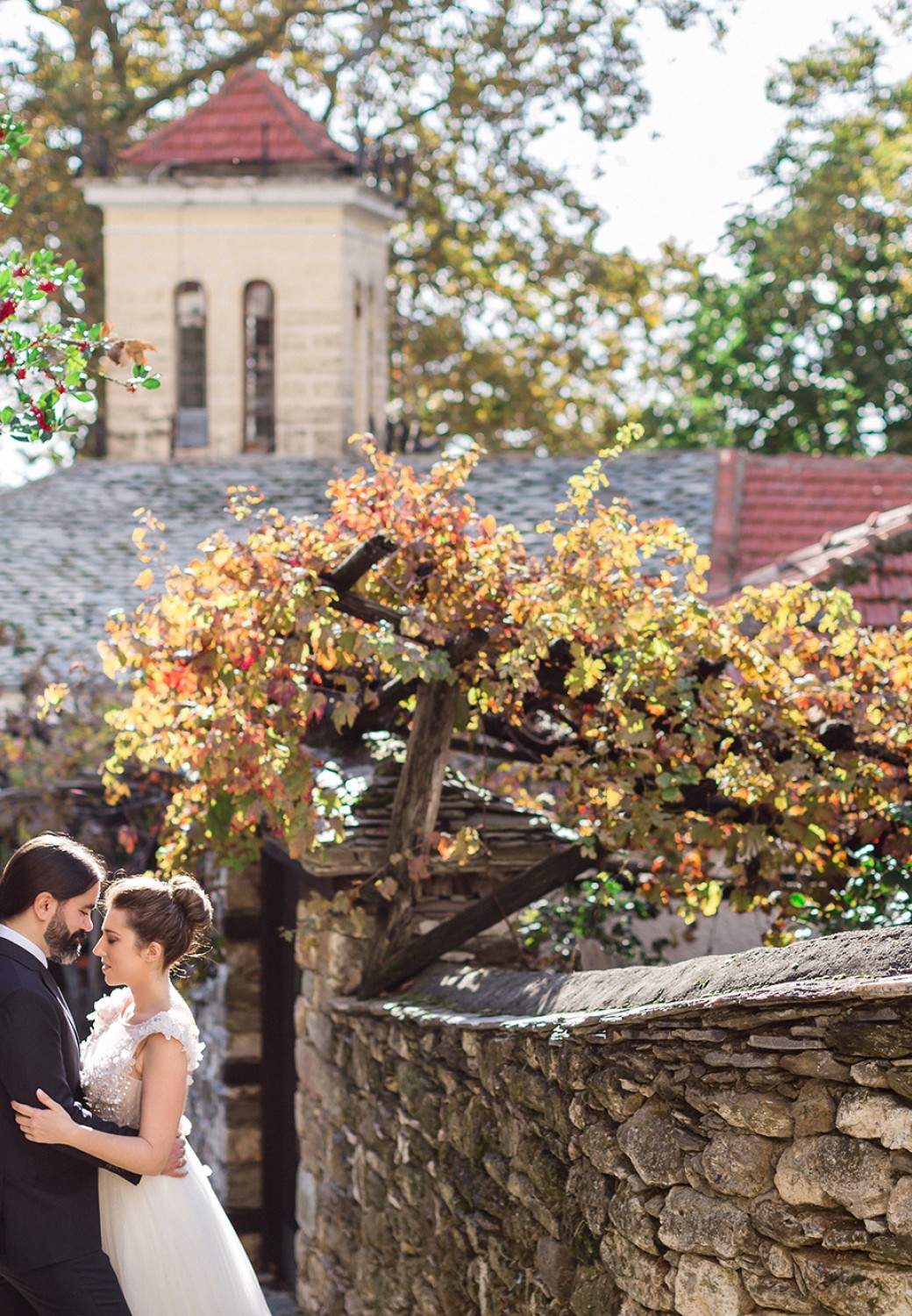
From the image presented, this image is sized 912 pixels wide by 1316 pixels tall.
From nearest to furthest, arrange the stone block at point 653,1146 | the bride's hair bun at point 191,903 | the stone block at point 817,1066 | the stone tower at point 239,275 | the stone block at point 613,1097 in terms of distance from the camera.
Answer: the stone block at point 817,1066 → the stone block at point 653,1146 → the stone block at point 613,1097 → the bride's hair bun at point 191,903 → the stone tower at point 239,275

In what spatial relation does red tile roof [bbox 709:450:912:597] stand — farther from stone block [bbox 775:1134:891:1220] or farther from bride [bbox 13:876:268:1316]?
stone block [bbox 775:1134:891:1220]

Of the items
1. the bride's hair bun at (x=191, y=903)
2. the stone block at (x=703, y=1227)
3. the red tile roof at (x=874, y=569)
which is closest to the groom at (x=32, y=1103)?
the bride's hair bun at (x=191, y=903)

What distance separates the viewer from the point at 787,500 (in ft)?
48.8

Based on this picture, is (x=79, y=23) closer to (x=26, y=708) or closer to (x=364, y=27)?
(x=364, y=27)

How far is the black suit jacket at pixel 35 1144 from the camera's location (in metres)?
3.40

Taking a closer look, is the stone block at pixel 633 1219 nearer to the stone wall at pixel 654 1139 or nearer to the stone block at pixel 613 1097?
the stone wall at pixel 654 1139

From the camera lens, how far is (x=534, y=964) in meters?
5.53

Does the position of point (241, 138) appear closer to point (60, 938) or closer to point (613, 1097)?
point (60, 938)

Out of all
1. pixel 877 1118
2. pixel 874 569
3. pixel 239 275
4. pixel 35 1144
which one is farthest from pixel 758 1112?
pixel 239 275

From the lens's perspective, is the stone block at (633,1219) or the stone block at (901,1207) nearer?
the stone block at (901,1207)

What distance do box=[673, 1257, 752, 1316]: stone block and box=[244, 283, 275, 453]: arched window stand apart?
17184mm

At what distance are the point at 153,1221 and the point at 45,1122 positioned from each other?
1.31 ft

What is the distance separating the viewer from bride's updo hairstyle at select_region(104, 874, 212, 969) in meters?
3.65

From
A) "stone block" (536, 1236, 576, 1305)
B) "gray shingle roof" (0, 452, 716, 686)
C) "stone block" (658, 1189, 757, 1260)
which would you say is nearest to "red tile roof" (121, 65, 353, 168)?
"gray shingle roof" (0, 452, 716, 686)
